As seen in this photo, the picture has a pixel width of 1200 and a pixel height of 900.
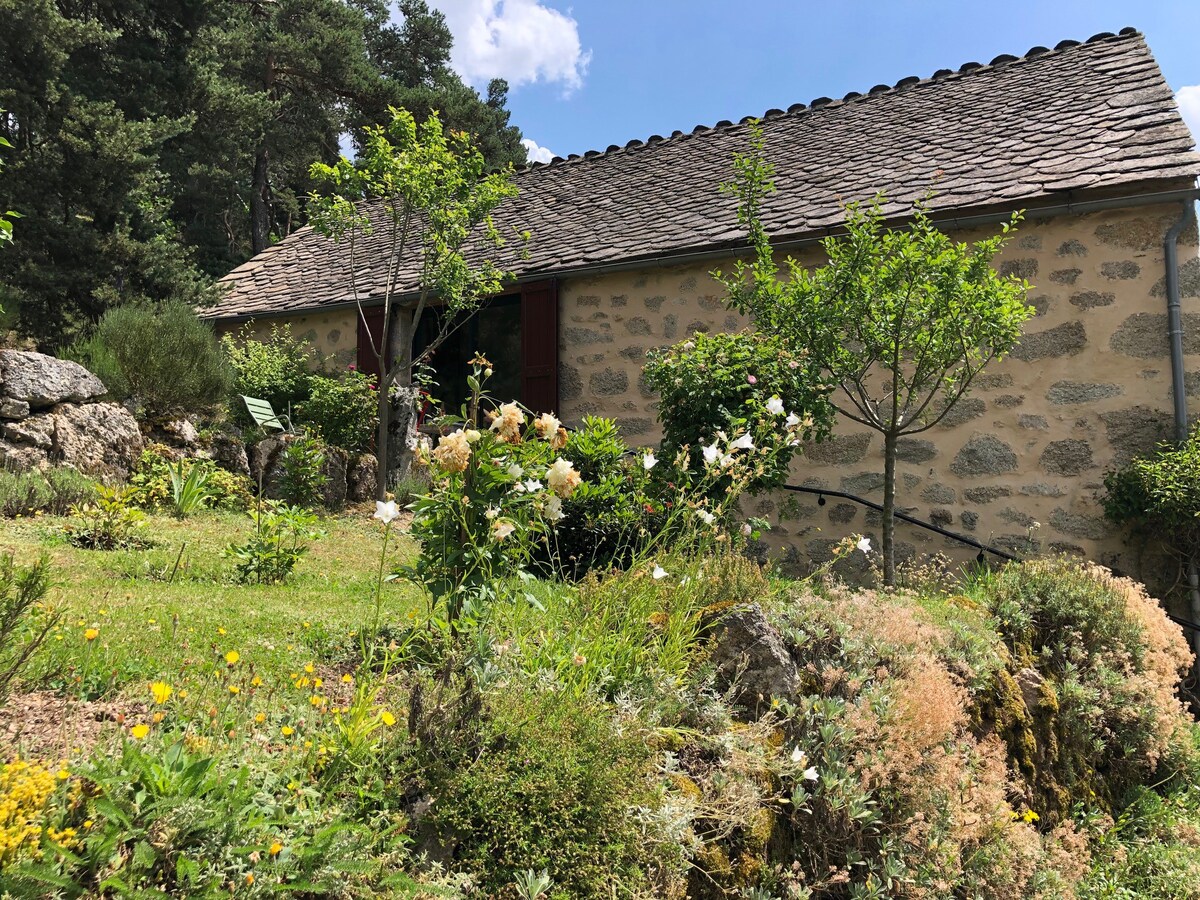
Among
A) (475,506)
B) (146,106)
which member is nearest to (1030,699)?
(475,506)

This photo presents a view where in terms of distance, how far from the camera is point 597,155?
1202cm

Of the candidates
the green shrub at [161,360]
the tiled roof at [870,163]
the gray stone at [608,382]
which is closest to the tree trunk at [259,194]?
the tiled roof at [870,163]

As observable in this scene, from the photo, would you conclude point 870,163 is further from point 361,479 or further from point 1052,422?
point 361,479

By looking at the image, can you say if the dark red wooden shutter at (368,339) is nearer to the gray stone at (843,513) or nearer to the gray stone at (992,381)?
the gray stone at (843,513)

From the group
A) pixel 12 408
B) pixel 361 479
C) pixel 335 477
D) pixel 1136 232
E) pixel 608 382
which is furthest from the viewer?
pixel 361 479

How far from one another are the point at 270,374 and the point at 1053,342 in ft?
27.5

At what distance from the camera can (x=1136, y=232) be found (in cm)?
620

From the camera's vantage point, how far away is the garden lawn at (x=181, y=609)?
2615 mm

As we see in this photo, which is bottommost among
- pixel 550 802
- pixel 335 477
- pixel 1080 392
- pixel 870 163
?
pixel 550 802

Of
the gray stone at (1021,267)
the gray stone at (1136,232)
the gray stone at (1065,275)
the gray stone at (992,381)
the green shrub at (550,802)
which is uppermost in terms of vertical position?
the gray stone at (1136,232)

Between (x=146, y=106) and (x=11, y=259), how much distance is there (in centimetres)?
439

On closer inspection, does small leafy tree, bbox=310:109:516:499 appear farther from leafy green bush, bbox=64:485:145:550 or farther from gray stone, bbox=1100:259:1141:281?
gray stone, bbox=1100:259:1141:281

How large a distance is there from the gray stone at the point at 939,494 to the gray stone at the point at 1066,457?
709mm

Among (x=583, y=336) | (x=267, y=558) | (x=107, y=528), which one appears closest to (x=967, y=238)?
(x=583, y=336)
